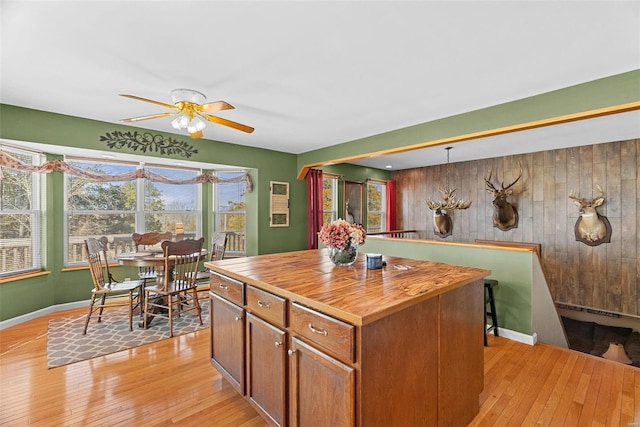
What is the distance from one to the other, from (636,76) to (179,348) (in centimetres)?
478

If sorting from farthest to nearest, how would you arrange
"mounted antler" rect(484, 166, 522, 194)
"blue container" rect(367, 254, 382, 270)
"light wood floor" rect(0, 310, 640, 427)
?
"mounted antler" rect(484, 166, 522, 194) < "blue container" rect(367, 254, 382, 270) < "light wood floor" rect(0, 310, 640, 427)

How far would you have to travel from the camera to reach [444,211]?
664 centimetres

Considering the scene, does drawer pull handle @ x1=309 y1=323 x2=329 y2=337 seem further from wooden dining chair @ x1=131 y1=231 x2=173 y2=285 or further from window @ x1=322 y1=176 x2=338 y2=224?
window @ x1=322 y1=176 x2=338 y2=224

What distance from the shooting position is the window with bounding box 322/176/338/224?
6.29m

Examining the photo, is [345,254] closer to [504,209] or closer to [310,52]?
[310,52]

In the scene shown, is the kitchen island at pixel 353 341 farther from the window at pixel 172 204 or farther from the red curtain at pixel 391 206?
the red curtain at pixel 391 206

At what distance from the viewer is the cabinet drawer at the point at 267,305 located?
5.41 feet

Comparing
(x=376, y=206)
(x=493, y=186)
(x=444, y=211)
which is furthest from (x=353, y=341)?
(x=376, y=206)

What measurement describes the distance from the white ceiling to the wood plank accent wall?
3223 mm

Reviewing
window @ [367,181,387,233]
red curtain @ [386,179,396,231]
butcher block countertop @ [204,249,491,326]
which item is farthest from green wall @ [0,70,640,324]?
red curtain @ [386,179,396,231]

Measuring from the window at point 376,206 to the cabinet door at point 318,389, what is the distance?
5.81 metres

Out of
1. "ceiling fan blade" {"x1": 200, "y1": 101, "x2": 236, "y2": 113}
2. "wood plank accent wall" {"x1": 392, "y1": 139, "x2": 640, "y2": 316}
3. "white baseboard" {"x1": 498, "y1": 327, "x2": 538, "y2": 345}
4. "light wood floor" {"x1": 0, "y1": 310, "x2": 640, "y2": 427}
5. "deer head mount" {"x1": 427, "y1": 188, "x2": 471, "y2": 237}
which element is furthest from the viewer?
"deer head mount" {"x1": 427, "y1": 188, "x2": 471, "y2": 237}

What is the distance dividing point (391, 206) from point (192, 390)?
6132 millimetres

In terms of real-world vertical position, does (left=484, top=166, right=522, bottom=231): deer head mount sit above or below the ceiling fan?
below
